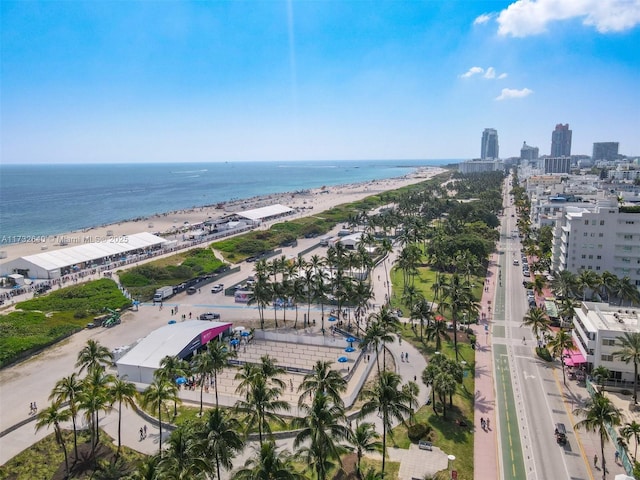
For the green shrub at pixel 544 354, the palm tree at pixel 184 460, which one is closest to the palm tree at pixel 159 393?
the palm tree at pixel 184 460

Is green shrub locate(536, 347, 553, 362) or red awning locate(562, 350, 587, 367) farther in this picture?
green shrub locate(536, 347, 553, 362)

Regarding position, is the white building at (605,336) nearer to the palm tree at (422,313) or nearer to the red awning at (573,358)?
the red awning at (573,358)

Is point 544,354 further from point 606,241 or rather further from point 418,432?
point 606,241

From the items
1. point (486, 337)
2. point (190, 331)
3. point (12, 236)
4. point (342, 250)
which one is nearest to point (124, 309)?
point (190, 331)

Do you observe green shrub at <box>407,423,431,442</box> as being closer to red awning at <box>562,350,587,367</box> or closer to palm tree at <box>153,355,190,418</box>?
palm tree at <box>153,355,190,418</box>

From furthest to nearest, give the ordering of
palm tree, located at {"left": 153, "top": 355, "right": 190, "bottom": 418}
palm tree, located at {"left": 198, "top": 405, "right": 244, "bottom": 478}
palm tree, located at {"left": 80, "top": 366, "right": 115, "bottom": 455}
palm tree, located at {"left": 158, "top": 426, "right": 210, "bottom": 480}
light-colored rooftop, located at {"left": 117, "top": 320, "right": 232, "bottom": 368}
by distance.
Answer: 1. light-colored rooftop, located at {"left": 117, "top": 320, "right": 232, "bottom": 368}
2. palm tree, located at {"left": 153, "top": 355, "right": 190, "bottom": 418}
3. palm tree, located at {"left": 80, "top": 366, "right": 115, "bottom": 455}
4. palm tree, located at {"left": 198, "top": 405, "right": 244, "bottom": 478}
5. palm tree, located at {"left": 158, "top": 426, "right": 210, "bottom": 480}

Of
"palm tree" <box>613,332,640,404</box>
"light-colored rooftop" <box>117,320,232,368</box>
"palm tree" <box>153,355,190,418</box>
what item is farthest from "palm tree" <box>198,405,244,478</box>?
"palm tree" <box>613,332,640,404</box>
